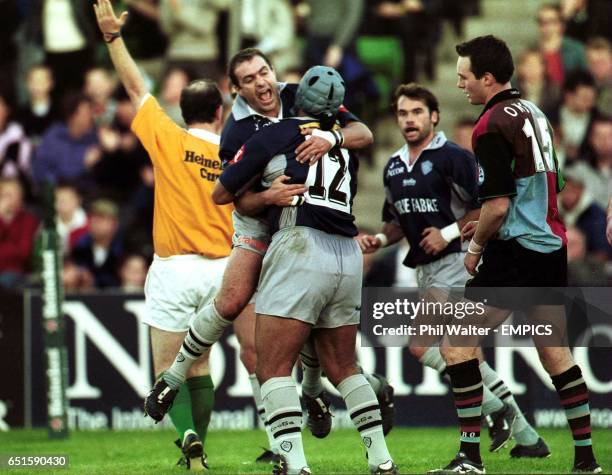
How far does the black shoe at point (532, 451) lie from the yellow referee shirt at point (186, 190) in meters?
2.38

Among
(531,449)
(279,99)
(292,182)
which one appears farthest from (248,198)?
(531,449)

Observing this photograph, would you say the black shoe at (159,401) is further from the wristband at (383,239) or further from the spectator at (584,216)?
the spectator at (584,216)

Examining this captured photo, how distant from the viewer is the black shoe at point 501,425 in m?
9.06

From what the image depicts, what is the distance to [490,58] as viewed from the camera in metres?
7.56

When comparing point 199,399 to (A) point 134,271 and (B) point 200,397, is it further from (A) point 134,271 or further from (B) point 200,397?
(A) point 134,271

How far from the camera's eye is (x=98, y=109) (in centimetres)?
1612

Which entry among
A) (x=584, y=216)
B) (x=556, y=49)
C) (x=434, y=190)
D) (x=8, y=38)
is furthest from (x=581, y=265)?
(x=8, y=38)

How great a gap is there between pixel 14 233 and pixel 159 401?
6787 mm

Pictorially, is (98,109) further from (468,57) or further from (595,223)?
(468,57)

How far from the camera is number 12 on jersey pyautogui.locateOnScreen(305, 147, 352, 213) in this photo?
24.3ft

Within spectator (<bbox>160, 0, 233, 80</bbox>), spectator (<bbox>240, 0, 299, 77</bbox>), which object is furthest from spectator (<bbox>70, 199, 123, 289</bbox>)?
spectator (<bbox>240, 0, 299, 77</bbox>)

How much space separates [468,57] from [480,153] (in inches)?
22.7

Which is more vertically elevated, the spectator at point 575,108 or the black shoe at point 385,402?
the spectator at point 575,108

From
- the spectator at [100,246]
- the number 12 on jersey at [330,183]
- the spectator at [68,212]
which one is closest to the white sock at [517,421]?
the number 12 on jersey at [330,183]
